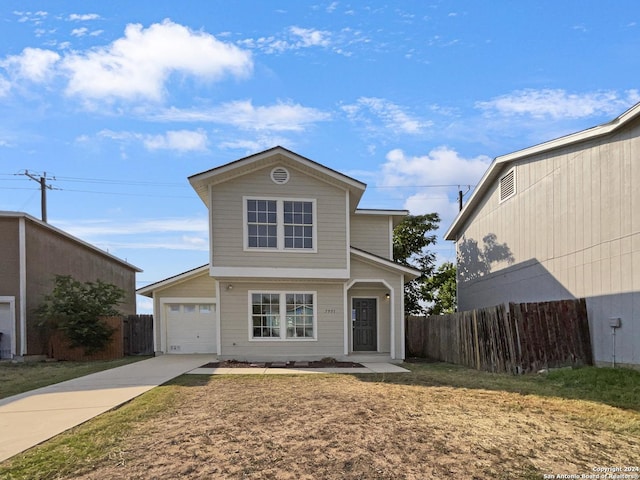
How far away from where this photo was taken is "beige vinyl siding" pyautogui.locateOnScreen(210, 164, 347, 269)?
14008mm

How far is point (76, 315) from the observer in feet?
54.5

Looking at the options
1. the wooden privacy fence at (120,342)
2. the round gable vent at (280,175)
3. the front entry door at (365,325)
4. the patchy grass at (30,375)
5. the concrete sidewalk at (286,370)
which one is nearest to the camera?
the patchy grass at (30,375)

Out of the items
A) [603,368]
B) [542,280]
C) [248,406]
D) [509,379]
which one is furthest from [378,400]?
[542,280]

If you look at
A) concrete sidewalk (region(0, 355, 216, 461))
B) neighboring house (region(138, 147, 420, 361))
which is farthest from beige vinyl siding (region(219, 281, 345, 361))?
concrete sidewalk (region(0, 355, 216, 461))

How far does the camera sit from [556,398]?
8.05m

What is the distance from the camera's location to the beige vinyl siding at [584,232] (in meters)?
10.2

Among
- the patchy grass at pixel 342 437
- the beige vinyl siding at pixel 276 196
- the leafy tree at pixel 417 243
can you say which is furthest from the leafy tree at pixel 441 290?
the patchy grass at pixel 342 437

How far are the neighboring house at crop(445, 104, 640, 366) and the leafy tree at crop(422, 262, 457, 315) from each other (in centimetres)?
636

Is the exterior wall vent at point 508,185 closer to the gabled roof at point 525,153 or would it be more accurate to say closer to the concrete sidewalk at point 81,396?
the gabled roof at point 525,153

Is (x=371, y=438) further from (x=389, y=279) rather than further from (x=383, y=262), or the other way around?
(x=389, y=279)

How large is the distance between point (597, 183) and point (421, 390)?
275 inches

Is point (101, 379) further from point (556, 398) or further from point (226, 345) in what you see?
point (556, 398)

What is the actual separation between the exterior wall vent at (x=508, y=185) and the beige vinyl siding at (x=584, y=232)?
26 cm

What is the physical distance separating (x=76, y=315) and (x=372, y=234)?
11.1 metres
